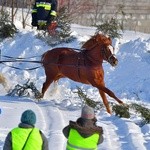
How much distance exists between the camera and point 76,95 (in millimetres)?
14180

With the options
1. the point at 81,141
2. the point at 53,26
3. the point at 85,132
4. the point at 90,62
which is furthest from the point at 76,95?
the point at 85,132

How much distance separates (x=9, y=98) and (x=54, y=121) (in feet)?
8.82

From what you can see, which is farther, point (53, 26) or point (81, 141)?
point (53, 26)

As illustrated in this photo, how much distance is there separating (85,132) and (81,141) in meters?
0.17

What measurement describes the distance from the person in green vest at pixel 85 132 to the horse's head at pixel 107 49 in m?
4.93

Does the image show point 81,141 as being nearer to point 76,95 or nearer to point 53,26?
point 76,95

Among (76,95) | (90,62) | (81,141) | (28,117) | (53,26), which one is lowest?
(76,95)

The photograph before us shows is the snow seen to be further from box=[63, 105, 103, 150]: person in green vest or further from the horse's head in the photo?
box=[63, 105, 103, 150]: person in green vest

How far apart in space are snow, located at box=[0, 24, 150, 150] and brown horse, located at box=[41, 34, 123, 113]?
0.56 metres

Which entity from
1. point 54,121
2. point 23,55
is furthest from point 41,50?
point 54,121

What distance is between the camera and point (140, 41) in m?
18.3

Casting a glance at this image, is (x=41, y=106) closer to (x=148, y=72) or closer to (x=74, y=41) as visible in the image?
(x=148, y=72)

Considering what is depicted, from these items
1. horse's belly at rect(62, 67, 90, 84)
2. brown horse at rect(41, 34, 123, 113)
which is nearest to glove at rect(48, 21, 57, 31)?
brown horse at rect(41, 34, 123, 113)

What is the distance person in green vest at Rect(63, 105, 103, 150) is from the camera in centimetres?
662
